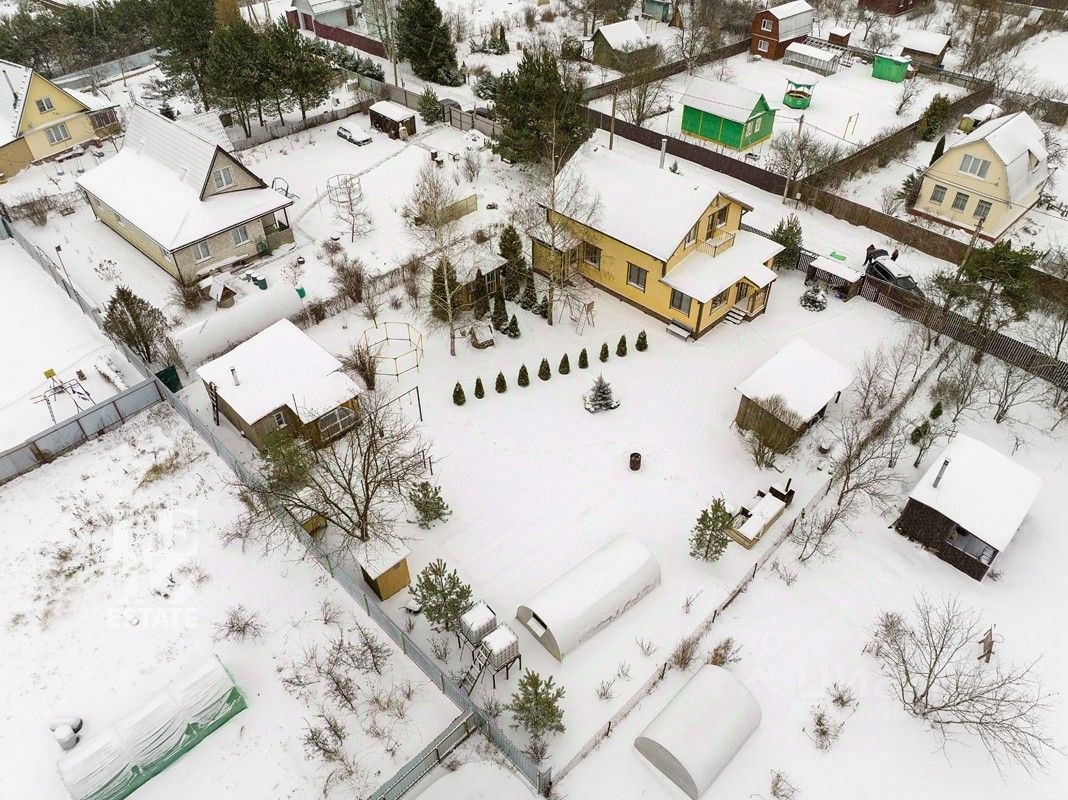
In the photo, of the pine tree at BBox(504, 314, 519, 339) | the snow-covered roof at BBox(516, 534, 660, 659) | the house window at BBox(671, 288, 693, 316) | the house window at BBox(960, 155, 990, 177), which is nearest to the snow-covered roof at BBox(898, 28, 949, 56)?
the house window at BBox(960, 155, 990, 177)

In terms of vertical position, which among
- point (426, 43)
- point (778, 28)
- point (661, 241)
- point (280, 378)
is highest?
point (426, 43)

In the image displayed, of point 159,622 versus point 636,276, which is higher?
point 636,276

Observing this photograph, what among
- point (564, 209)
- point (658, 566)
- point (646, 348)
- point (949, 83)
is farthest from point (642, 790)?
point (949, 83)

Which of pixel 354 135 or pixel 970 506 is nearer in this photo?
pixel 970 506

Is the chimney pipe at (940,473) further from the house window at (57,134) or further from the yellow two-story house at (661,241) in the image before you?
the house window at (57,134)

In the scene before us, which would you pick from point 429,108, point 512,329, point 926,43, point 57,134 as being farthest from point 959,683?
point 926,43

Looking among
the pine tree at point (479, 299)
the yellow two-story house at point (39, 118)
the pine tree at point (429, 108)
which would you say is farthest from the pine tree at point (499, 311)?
the yellow two-story house at point (39, 118)

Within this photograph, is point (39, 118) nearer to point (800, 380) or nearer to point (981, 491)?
point (800, 380)

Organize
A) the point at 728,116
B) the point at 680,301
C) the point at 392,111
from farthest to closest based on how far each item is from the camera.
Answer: the point at 392,111 → the point at 728,116 → the point at 680,301
